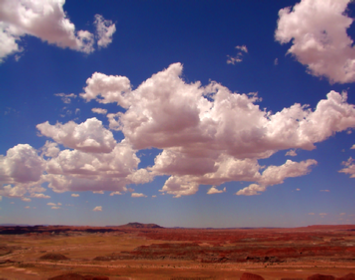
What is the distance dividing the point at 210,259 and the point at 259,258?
42.0ft

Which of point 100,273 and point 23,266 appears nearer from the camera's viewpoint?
point 100,273

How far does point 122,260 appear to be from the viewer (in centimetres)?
6906

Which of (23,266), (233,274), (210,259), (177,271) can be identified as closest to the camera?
(233,274)

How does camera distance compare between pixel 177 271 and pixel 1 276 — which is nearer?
pixel 1 276

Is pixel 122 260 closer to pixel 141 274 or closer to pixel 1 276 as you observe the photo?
pixel 141 274

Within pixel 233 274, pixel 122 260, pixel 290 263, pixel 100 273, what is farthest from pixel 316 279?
pixel 122 260

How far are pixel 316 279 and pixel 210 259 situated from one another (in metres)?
32.3

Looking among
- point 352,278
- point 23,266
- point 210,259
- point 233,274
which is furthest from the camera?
point 210,259

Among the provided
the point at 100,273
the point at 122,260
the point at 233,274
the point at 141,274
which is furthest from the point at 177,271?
the point at 122,260

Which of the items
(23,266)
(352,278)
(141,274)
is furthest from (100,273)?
(352,278)

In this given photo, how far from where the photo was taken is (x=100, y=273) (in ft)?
167

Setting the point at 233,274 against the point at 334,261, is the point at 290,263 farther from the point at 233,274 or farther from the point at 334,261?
the point at 233,274

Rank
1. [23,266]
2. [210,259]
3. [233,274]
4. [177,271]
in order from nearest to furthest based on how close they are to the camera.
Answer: [233,274] < [177,271] < [23,266] < [210,259]

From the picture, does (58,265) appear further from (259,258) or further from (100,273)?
(259,258)
